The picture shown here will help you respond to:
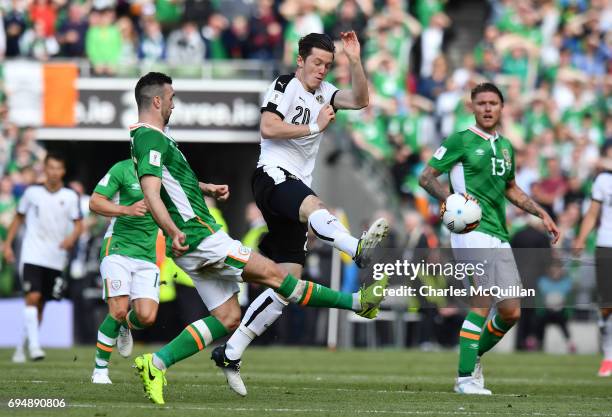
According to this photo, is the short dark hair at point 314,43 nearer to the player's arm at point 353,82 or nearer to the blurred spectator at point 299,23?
the player's arm at point 353,82

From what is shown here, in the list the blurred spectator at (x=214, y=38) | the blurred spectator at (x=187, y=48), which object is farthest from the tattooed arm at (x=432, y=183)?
the blurred spectator at (x=214, y=38)

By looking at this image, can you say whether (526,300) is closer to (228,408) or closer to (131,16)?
(228,408)

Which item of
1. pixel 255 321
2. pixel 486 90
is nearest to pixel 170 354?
pixel 255 321

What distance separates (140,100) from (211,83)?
14.0 m

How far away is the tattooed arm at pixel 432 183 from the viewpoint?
12.0 m

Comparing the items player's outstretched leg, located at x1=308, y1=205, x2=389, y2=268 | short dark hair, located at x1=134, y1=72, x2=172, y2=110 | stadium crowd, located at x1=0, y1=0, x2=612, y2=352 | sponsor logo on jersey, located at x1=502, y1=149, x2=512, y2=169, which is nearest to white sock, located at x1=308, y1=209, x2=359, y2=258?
player's outstretched leg, located at x1=308, y1=205, x2=389, y2=268

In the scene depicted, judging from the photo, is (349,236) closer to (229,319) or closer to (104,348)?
(229,319)

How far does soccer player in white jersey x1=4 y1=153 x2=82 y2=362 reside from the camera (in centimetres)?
1634

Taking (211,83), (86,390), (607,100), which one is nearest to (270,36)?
(211,83)

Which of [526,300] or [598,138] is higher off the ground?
[598,138]

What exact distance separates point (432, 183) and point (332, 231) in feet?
6.30

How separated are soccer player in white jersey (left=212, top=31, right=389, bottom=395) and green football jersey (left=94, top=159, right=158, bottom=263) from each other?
201 centimetres

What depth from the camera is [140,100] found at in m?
10.2

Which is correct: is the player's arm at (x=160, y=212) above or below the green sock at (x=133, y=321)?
above
